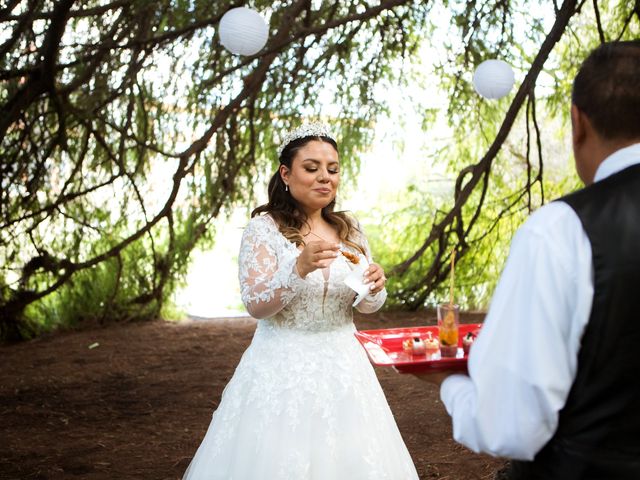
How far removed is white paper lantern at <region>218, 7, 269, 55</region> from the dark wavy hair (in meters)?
1.46

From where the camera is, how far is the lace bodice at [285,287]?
2416mm

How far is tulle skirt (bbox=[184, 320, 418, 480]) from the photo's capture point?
7.81 feet

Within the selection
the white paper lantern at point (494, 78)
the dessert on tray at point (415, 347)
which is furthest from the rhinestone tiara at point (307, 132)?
the white paper lantern at point (494, 78)

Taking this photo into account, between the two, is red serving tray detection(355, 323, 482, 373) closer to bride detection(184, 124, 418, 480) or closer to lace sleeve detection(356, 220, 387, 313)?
bride detection(184, 124, 418, 480)

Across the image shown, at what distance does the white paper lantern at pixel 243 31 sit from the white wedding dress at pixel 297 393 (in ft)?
5.58

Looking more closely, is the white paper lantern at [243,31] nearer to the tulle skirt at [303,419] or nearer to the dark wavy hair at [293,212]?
the dark wavy hair at [293,212]

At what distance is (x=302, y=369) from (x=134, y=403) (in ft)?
8.82

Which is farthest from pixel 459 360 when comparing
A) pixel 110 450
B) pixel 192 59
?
pixel 192 59

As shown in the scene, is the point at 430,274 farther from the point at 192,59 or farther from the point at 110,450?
the point at 110,450

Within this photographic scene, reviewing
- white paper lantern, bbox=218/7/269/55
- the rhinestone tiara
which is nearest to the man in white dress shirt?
the rhinestone tiara

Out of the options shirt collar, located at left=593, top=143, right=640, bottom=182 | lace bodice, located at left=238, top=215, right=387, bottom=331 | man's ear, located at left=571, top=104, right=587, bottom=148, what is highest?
man's ear, located at left=571, top=104, right=587, bottom=148

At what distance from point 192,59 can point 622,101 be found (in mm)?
5017

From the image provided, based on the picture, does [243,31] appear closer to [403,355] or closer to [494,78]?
[494,78]

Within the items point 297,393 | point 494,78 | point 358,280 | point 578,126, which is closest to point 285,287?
point 358,280
